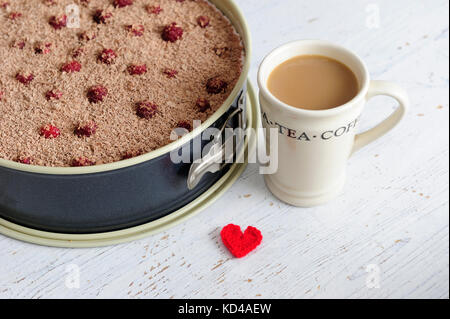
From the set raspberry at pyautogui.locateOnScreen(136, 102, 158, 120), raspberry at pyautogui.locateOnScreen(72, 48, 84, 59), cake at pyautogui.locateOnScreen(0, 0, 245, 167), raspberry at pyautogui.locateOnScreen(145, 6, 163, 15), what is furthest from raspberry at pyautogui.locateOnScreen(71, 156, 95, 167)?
raspberry at pyautogui.locateOnScreen(145, 6, 163, 15)

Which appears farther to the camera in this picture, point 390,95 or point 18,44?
point 18,44

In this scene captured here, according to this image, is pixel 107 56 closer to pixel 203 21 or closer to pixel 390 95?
pixel 203 21

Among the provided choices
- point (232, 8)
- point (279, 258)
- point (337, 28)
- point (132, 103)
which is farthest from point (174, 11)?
point (279, 258)

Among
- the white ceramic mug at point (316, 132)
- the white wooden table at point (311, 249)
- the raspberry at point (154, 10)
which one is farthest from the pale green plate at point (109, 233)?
the raspberry at point (154, 10)

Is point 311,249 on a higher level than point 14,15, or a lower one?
lower

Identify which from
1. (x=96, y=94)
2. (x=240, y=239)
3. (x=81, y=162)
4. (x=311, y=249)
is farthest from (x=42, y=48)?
(x=311, y=249)

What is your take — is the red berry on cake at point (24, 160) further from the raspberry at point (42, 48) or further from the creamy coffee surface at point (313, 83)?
the creamy coffee surface at point (313, 83)
